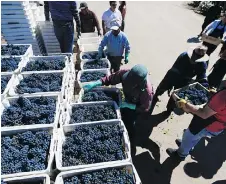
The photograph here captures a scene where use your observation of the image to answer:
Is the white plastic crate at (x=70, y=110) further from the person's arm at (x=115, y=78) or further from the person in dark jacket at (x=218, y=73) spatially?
the person in dark jacket at (x=218, y=73)

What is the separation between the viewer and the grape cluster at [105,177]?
2.43 meters

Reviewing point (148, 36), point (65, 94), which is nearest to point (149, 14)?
point (148, 36)

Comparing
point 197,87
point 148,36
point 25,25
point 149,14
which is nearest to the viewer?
point 197,87

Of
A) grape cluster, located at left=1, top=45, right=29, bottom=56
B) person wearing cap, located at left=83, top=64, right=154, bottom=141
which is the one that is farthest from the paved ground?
grape cluster, located at left=1, top=45, right=29, bottom=56

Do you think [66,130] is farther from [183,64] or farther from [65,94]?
[183,64]

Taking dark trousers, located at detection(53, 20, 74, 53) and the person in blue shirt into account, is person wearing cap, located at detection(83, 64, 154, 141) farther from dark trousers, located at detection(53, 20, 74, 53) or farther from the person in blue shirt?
dark trousers, located at detection(53, 20, 74, 53)

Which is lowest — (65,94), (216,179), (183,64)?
(216,179)

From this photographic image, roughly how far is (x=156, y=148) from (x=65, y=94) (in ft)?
6.47

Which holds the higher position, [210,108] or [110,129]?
[210,108]

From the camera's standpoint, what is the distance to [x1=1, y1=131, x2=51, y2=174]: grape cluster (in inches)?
97.1

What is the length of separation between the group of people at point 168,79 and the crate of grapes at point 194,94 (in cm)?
20

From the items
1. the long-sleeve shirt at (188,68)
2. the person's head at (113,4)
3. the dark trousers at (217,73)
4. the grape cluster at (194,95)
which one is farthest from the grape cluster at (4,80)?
the dark trousers at (217,73)

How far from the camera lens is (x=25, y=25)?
5.42 meters

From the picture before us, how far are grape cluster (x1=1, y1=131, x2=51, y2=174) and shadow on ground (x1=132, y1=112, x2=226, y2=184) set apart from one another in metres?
1.89
